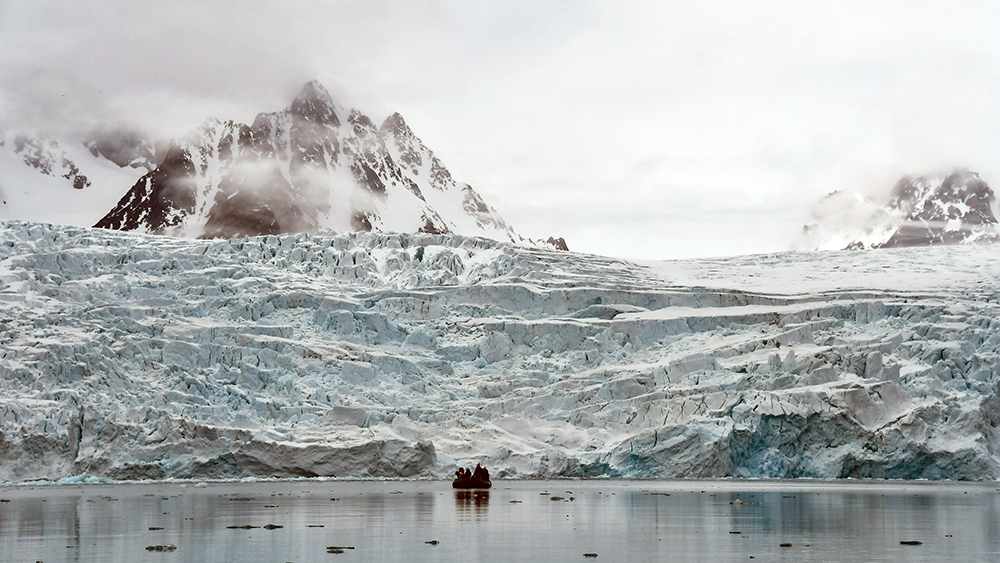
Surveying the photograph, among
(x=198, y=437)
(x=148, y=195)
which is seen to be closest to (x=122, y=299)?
(x=198, y=437)

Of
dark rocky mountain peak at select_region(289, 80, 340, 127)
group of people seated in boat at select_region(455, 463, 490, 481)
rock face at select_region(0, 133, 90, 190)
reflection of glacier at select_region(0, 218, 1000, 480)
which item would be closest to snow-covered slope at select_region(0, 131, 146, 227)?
rock face at select_region(0, 133, 90, 190)

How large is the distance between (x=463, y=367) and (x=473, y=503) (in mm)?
23829

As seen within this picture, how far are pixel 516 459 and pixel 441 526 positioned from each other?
23242 mm

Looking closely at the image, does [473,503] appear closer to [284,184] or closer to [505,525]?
[505,525]

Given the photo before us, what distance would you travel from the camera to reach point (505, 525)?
21.8m

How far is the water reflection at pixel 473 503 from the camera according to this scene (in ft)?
81.9

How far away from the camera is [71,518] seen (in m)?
23.8

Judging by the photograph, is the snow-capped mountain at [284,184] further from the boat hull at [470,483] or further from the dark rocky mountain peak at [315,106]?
the boat hull at [470,483]

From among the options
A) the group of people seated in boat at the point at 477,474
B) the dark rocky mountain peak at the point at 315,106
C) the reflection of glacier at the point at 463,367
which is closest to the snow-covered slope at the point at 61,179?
the dark rocky mountain peak at the point at 315,106

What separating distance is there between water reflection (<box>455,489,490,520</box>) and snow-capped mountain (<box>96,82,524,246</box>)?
334ft

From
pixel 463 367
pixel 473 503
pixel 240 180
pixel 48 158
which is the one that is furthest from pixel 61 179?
pixel 473 503

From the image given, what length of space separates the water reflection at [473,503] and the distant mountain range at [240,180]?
102m

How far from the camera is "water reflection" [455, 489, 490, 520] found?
81.9 ft

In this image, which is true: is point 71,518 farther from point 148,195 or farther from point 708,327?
point 148,195
